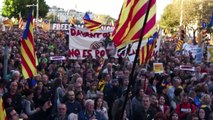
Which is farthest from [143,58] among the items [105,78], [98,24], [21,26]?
[21,26]

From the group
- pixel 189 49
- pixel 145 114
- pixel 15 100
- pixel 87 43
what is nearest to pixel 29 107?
pixel 15 100

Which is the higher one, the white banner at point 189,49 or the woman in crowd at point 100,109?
the white banner at point 189,49

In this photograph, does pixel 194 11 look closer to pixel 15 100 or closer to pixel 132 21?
pixel 15 100

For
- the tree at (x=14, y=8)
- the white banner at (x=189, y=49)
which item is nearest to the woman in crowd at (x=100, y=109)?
the white banner at (x=189, y=49)

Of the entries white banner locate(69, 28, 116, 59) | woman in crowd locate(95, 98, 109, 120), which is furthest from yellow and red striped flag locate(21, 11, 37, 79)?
white banner locate(69, 28, 116, 59)

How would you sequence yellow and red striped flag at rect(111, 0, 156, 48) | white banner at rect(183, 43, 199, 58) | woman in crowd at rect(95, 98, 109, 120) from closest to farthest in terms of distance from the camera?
yellow and red striped flag at rect(111, 0, 156, 48) < woman in crowd at rect(95, 98, 109, 120) < white banner at rect(183, 43, 199, 58)

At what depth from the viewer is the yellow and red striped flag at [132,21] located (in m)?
5.61

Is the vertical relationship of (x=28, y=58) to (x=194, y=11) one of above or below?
below

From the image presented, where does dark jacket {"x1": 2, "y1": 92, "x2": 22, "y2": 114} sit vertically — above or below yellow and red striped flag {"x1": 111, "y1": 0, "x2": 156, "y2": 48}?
below

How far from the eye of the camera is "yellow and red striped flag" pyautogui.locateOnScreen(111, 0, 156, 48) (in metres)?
5.61

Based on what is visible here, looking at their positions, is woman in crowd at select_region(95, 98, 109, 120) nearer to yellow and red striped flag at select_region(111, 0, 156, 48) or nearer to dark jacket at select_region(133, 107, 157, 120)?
dark jacket at select_region(133, 107, 157, 120)

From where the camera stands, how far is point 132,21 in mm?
5668

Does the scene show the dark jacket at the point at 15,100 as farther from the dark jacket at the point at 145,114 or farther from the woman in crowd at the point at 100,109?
the dark jacket at the point at 145,114

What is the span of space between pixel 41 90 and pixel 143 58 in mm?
3466
